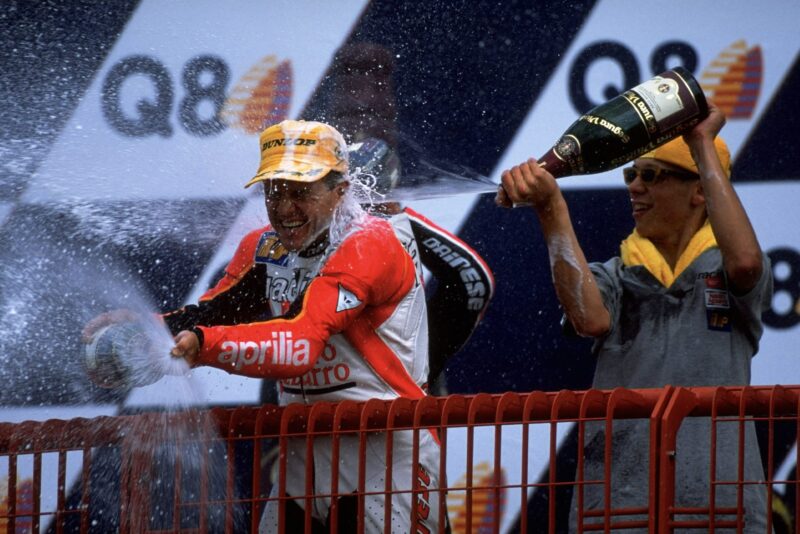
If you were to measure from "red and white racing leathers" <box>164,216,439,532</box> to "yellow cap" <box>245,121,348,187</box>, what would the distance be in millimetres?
186

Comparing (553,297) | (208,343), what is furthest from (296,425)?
(553,297)

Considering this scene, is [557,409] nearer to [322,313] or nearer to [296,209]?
[322,313]

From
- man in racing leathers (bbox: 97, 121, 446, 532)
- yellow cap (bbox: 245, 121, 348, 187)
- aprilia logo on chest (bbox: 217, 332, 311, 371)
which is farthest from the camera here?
yellow cap (bbox: 245, 121, 348, 187)

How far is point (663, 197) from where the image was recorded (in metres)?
4.05

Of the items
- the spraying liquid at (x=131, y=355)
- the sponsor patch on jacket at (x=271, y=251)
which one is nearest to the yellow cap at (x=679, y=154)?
the sponsor patch on jacket at (x=271, y=251)

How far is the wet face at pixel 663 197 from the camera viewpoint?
4.05m

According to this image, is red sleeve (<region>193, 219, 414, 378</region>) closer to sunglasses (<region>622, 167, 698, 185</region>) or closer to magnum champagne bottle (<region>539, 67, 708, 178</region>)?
magnum champagne bottle (<region>539, 67, 708, 178</region>)

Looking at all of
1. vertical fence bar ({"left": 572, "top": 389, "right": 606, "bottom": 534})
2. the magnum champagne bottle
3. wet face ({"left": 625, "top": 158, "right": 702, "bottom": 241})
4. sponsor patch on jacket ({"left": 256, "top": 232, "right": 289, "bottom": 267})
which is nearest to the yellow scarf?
wet face ({"left": 625, "top": 158, "right": 702, "bottom": 241})

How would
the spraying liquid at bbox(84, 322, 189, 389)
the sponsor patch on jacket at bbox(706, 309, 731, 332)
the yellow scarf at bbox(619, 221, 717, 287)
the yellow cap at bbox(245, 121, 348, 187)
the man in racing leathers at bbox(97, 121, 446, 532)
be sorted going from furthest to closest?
the yellow scarf at bbox(619, 221, 717, 287), the sponsor patch on jacket at bbox(706, 309, 731, 332), the yellow cap at bbox(245, 121, 348, 187), the man in racing leathers at bbox(97, 121, 446, 532), the spraying liquid at bbox(84, 322, 189, 389)

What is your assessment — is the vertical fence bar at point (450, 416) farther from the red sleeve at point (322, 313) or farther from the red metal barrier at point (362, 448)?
the red sleeve at point (322, 313)

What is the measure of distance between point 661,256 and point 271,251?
3.47ft

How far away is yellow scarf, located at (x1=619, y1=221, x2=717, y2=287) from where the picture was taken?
3949mm

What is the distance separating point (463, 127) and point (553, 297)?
2.11ft

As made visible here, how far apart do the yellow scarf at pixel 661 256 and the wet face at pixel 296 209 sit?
2.90ft
